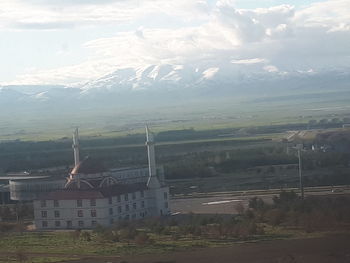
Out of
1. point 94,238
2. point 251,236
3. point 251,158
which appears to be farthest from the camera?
point 251,158

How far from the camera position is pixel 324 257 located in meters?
33.6

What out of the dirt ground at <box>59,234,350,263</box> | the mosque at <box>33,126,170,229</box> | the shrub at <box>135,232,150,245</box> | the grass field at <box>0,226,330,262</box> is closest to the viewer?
the dirt ground at <box>59,234,350,263</box>

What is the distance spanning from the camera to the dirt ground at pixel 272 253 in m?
33.7

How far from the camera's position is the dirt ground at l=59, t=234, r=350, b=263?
33688 mm

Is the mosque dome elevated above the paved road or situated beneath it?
elevated above

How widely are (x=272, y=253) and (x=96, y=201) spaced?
14.2 m

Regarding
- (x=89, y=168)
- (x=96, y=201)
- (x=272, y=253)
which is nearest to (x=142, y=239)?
(x=272, y=253)

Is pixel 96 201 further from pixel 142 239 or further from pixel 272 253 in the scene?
pixel 272 253

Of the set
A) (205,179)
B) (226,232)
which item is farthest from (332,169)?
(226,232)

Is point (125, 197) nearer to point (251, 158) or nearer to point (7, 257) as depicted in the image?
point (7, 257)

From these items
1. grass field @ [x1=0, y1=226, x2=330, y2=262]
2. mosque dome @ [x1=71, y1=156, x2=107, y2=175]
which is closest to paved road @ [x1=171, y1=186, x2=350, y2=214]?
mosque dome @ [x1=71, y1=156, x2=107, y2=175]

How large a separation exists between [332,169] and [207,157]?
1667cm

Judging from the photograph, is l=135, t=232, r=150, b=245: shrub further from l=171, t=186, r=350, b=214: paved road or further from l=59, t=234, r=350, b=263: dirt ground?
l=171, t=186, r=350, b=214: paved road

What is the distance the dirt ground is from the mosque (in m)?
11.5
